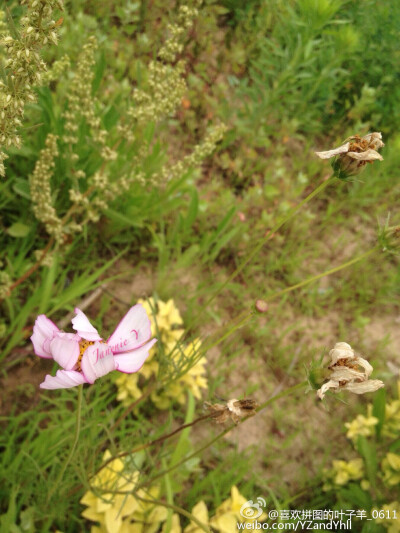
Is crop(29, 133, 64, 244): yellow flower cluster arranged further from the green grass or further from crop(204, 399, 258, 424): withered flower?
crop(204, 399, 258, 424): withered flower

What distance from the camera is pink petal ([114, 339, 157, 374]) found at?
69 cm

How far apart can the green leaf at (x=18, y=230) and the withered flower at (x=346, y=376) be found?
1249 millimetres

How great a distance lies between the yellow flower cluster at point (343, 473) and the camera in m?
1.65

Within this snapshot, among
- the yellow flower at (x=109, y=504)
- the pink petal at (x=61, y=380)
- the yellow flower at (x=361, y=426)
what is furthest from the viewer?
the yellow flower at (x=361, y=426)

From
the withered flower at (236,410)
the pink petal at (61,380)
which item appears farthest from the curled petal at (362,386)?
the pink petal at (61,380)

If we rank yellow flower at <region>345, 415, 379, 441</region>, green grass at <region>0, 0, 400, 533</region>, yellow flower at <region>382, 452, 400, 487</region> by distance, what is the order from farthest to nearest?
yellow flower at <region>345, 415, 379, 441</region>
yellow flower at <region>382, 452, 400, 487</region>
green grass at <region>0, 0, 400, 533</region>

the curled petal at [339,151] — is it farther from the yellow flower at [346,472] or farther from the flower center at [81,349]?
the yellow flower at [346,472]

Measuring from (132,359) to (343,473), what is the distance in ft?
4.29

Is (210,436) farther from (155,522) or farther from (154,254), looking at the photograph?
(154,254)

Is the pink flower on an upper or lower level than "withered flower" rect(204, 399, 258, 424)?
upper

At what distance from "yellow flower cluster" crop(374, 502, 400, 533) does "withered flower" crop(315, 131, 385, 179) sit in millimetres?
1229

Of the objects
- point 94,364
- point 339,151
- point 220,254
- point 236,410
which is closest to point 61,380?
point 94,364

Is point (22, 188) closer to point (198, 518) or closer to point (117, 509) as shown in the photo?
point (117, 509)

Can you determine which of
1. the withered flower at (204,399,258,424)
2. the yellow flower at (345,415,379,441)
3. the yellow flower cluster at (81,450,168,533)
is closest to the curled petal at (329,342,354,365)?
the withered flower at (204,399,258,424)
